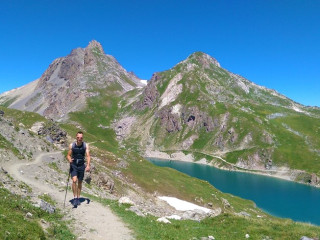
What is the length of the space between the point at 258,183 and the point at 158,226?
183653mm

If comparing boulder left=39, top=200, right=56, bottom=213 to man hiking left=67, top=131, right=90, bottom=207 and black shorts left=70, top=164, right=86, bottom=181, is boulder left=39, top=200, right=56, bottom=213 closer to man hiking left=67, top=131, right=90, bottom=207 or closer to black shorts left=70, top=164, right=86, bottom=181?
man hiking left=67, top=131, right=90, bottom=207

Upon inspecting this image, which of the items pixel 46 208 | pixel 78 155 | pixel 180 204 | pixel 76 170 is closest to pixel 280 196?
pixel 180 204

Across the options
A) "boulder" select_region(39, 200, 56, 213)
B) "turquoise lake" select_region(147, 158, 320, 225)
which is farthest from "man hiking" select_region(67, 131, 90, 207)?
"turquoise lake" select_region(147, 158, 320, 225)

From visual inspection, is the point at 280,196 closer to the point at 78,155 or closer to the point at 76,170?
the point at 76,170

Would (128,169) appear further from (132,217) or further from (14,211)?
(14,211)

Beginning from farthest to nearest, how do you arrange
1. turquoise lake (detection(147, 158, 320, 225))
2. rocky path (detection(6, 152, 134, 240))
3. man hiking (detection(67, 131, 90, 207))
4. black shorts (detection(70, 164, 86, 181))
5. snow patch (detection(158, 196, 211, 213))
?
turquoise lake (detection(147, 158, 320, 225)) → snow patch (detection(158, 196, 211, 213)) → black shorts (detection(70, 164, 86, 181)) → man hiking (detection(67, 131, 90, 207)) → rocky path (detection(6, 152, 134, 240))

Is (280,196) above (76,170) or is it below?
below

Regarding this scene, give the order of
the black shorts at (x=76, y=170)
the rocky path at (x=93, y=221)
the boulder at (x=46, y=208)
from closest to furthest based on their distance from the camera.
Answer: the rocky path at (x=93, y=221)
the boulder at (x=46, y=208)
the black shorts at (x=76, y=170)

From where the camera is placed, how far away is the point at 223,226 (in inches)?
1010

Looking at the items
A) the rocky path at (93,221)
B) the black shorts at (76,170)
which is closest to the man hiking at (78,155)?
the black shorts at (76,170)

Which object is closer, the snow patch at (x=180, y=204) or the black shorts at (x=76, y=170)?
the black shorts at (x=76, y=170)

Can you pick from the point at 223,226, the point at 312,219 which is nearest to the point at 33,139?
the point at 223,226

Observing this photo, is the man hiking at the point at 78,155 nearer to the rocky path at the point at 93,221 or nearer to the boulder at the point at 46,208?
the boulder at the point at 46,208

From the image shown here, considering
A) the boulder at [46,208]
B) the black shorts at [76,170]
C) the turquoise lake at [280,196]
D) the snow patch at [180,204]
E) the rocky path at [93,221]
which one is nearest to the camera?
the rocky path at [93,221]
